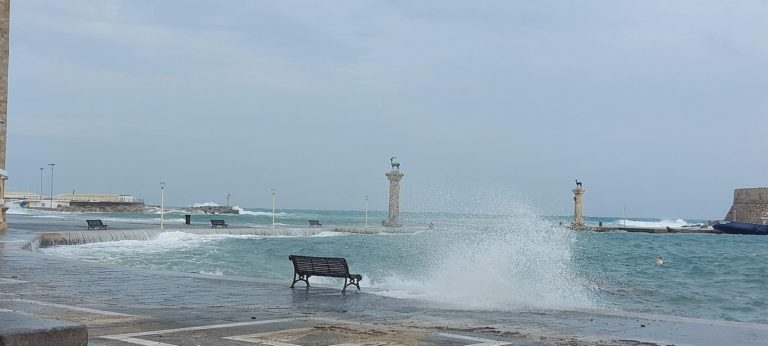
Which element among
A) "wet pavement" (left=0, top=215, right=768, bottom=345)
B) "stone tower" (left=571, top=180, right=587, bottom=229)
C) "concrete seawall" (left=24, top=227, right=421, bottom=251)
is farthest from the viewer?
"stone tower" (left=571, top=180, right=587, bottom=229)

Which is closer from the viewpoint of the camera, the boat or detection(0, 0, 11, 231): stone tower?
detection(0, 0, 11, 231): stone tower

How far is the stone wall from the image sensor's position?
311 feet

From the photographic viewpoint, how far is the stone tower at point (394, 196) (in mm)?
67812

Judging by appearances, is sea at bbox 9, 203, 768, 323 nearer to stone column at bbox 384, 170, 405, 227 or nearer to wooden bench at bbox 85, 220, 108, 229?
wooden bench at bbox 85, 220, 108, 229

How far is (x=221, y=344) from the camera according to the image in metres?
8.51

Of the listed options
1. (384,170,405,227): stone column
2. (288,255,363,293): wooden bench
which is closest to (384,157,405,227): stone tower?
(384,170,405,227): stone column

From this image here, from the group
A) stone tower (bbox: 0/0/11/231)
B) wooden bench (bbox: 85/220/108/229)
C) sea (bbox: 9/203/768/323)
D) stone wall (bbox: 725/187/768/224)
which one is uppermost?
stone tower (bbox: 0/0/11/231)

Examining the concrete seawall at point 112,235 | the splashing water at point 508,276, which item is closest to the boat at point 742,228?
the concrete seawall at point 112,235

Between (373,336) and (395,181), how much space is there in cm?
5840

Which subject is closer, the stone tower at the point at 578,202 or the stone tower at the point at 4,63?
the stone tower at the point at 4,63

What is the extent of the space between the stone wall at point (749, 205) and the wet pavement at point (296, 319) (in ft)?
298

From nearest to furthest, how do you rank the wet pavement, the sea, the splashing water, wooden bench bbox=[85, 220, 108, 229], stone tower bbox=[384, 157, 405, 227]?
the wet pavement
the splashing water
the sea
wooden bench bbox=[85, 220, 108, 229]
stone tower bbox=[384, 157, 405, 227]

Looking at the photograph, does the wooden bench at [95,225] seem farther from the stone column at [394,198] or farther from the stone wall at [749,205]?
the stone wall at [749,205]

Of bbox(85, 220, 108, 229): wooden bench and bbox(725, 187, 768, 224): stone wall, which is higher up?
bbox(725, 187, 768, 224): stone wall
